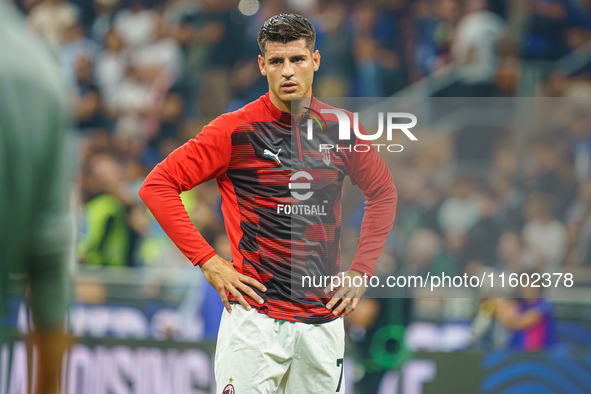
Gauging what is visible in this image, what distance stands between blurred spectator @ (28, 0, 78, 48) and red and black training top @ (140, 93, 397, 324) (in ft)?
19.3

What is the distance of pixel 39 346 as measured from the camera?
929mm

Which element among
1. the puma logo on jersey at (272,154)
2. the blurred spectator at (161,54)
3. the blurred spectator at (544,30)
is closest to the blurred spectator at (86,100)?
the blurred spectator at (161,54)

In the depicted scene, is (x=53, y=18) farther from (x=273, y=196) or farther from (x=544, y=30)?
(x=273, y=196)

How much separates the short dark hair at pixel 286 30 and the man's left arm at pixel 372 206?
60 cm

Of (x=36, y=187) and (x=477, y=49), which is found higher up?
(x=477, y=49)

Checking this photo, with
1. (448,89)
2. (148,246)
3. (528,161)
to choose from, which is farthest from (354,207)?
(448,89)

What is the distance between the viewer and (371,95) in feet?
22.5

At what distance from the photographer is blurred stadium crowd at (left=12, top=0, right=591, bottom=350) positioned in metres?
5.32

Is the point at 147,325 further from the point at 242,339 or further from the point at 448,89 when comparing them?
the point at 448,89

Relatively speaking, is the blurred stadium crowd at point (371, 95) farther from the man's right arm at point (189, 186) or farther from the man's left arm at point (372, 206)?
the man's right arm at point (189, 186)

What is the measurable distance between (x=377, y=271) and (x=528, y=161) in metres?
1.75

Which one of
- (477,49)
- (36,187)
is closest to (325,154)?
(36,187)

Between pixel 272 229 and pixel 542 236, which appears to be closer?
pixel 272 229

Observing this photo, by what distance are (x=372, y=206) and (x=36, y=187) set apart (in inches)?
96.5
